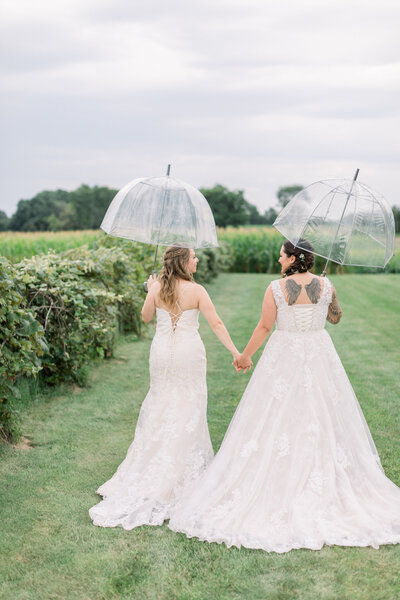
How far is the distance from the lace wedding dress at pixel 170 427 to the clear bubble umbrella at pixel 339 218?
1.03 m

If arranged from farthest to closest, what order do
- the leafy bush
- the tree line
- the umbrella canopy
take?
the tree line
the leafy bush
the umbrella canopy

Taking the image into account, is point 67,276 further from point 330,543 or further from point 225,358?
point 330,543

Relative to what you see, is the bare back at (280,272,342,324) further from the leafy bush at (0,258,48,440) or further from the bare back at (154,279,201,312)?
the leafy bush at (0,258,48,440)

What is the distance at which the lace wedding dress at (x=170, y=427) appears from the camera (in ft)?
13.7

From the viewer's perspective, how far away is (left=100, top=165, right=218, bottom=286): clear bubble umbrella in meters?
4.57

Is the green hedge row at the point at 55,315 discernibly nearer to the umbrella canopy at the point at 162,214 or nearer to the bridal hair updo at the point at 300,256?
the umbrella canopy at the point at 162,214

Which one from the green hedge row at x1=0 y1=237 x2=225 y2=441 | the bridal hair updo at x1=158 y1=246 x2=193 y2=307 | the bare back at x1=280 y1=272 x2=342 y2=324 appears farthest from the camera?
the green hedge row at x1=0 y1=237 x2=225 y2=441

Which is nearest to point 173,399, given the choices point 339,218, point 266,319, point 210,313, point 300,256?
point 210,313

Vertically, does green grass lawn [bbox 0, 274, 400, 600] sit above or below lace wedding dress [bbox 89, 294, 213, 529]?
below

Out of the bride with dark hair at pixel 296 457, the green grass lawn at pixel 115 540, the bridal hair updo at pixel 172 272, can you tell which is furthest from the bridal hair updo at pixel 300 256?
the green grass lawn at pixel 115 540

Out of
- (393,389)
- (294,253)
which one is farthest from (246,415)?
(393,389)

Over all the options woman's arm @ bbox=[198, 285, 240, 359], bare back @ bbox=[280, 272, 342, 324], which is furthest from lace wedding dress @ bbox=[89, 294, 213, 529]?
bare back @ bbox=[280, 272, 342, 324]

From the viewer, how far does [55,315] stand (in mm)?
6539

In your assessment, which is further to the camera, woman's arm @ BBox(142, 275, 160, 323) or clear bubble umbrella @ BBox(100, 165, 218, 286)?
clear bubble umbrella @ BBox(100, 165, 218, 286)
